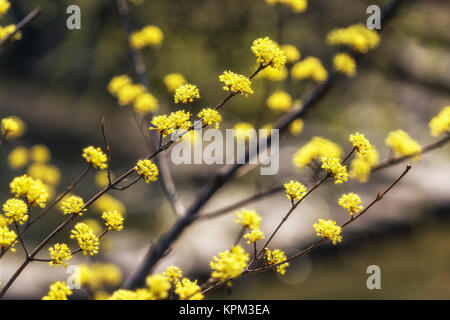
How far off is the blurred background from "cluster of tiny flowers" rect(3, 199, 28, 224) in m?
4.33

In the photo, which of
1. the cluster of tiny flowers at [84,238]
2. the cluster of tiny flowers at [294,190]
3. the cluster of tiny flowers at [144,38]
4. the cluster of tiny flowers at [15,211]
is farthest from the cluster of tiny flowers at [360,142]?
the cluster of tiny flowers at [144,38]

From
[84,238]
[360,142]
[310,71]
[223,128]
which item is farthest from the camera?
[223,128]

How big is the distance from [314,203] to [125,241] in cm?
403

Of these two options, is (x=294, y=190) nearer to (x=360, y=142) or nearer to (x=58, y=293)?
(x=360, y=142)

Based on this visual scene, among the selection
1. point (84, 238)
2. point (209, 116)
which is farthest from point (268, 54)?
point (84, 238)

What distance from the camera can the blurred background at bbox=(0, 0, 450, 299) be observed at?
23.7 ft

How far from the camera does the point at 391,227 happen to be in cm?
821

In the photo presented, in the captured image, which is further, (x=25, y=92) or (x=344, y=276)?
(x=25, y=92)

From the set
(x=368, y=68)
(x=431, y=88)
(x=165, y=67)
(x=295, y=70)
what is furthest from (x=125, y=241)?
(x=431, y=88)

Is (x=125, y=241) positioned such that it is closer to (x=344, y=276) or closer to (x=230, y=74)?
(x=344, y=276)

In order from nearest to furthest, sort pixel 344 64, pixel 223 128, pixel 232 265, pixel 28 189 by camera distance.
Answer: pixel 232 265, pixel 28 189, pixel 344 64, pixel 223 128

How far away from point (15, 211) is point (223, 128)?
716 centimetres

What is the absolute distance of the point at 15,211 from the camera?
1.79 metres

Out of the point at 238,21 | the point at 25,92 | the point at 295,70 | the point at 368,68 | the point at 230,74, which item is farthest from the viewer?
the point at 368,68
